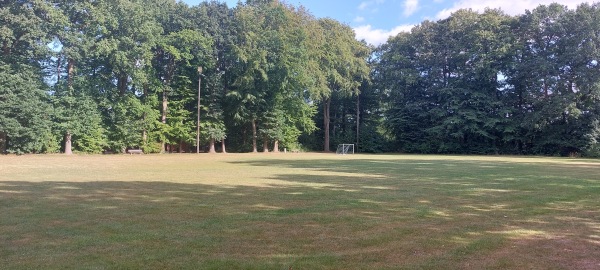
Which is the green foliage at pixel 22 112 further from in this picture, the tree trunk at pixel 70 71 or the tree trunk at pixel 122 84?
the tree trunk at pixel 122 84

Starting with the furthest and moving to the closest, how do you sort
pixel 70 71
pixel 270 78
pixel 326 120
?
1. pixel 326 120
2. pixel 270 78
3. pixel 70 71

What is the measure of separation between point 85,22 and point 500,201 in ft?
129

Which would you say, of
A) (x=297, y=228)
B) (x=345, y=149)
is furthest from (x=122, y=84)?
(x=297, y=228)

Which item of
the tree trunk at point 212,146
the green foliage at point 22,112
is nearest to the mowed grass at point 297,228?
the green foliage at point 22,112

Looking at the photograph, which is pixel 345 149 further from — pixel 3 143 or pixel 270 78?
pixel 3 143

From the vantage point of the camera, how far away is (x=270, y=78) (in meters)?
47.2

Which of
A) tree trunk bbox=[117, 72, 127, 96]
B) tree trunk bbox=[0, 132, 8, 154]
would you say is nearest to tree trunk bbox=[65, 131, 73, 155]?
tree trunk bbox=[0, 132, 8, 154]

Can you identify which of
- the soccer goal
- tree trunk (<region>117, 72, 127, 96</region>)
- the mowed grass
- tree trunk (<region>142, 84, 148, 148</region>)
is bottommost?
the mowed grass

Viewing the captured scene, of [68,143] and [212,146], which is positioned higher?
[68,143]

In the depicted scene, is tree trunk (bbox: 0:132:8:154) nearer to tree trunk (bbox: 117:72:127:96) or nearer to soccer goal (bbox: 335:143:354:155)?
tree trunk (bbox: 117:72:127:96)

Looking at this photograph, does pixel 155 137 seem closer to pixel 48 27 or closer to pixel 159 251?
pixel 48 27

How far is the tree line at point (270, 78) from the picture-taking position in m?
37.3

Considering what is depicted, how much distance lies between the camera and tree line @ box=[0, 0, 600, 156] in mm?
37281

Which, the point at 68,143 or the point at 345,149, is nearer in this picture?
the point at 68,143
